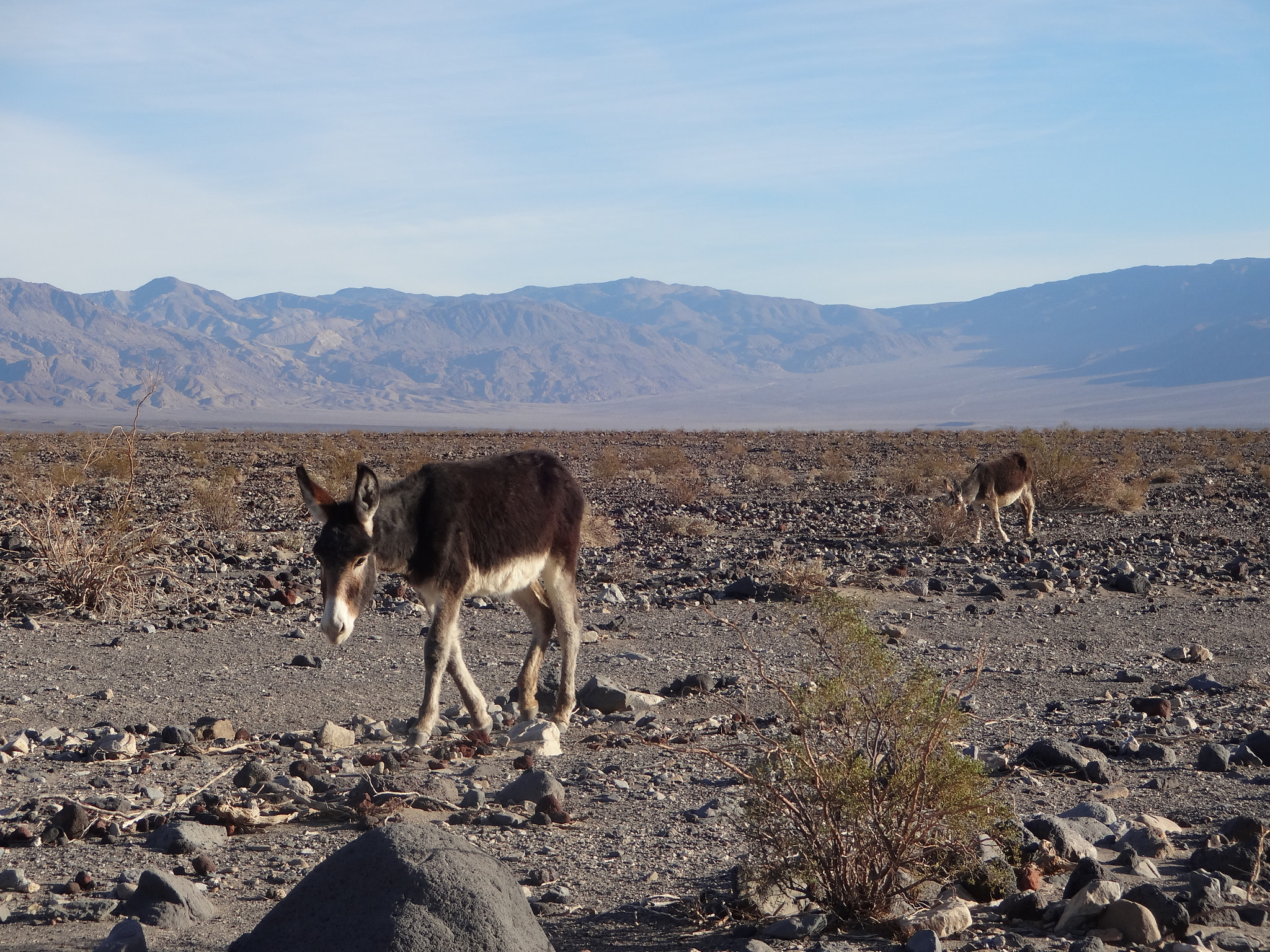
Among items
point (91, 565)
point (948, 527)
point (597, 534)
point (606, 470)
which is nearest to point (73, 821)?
point (91, 565)

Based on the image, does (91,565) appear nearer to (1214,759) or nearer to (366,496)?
(366,496)

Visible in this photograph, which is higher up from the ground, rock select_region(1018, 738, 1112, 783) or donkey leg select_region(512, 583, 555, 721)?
donkey leg select_region(512, 583, 555, 721)

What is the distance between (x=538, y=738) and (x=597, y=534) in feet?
36.4

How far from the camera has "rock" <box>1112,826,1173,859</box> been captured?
5453 millimetres

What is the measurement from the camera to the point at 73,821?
5.72 meters

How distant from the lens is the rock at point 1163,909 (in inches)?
171

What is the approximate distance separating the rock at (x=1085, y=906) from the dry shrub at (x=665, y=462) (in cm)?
3094

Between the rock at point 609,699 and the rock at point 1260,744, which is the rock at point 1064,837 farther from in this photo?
the rock at point 609,699

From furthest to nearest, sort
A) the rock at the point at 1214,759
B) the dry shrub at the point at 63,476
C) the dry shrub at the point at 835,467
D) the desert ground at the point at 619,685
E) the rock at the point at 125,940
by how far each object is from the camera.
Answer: the dry shrub at the point at 835,467 < the dry shrub at the point at 63,476 < the rock at the point at 1214,759 < the desert ground at the point at 619,685 < the rock at the point at 125,940

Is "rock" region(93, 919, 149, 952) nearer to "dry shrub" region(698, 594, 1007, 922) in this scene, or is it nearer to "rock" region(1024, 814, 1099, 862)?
"dry shrub" region(698, 594, 1007, 922)

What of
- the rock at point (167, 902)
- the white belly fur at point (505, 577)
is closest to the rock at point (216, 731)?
the white belly fur at point (505, 577)

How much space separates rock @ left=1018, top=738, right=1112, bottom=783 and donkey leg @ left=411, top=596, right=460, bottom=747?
3.85 meters

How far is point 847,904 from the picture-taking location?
15.0ft

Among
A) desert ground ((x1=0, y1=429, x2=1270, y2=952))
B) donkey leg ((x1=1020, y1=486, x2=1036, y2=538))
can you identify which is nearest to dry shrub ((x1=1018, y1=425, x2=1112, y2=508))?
desert ground ((x1=0, y1=429, x2=1270, y2=952))
